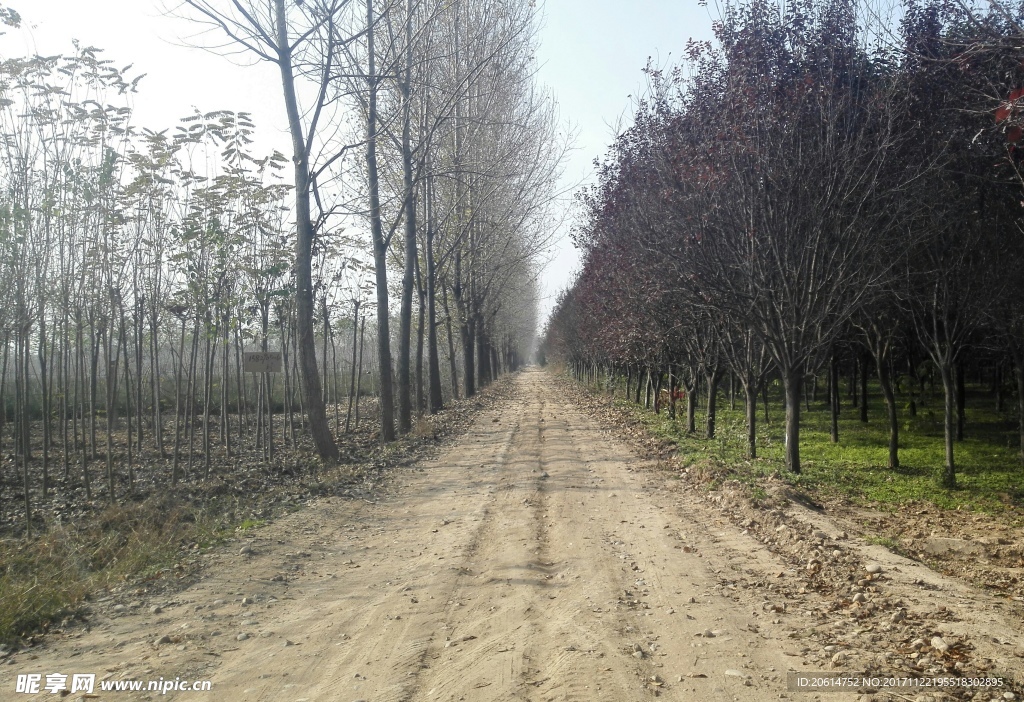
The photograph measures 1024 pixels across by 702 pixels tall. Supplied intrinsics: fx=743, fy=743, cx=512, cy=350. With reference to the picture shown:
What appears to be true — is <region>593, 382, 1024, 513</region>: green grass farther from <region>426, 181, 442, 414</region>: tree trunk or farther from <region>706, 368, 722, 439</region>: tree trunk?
<region>426, 181, 442, 414</region>: tree trunk

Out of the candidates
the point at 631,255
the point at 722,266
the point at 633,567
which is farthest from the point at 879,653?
the point at 631,255

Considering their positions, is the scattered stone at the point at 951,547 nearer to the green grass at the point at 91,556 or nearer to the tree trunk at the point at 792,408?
the tree trunk at the point at 792,408

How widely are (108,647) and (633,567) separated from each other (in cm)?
426

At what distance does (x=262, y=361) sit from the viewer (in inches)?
556

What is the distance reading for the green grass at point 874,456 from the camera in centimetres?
1166

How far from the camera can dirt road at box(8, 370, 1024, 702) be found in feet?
14.7

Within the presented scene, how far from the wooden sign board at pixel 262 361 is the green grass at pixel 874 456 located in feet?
25.8

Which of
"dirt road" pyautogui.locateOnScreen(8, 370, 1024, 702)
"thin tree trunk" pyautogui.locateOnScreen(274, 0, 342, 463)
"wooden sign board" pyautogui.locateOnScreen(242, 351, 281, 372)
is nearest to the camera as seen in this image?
"dirt road" pyautogui.locateOnScreen(8, 370, 1024, 702)

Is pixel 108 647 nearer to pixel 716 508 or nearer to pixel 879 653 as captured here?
pixel 879 653

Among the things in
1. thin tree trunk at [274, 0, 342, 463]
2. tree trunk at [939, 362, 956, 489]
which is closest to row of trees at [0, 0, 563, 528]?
thin tree trunk at [274, 0, 342, 463]

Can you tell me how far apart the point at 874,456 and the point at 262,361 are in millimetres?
12645

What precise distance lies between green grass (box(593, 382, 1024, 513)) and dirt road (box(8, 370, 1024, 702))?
385 cm

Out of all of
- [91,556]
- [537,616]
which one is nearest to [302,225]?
[91,556]

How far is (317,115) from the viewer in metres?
13.4
